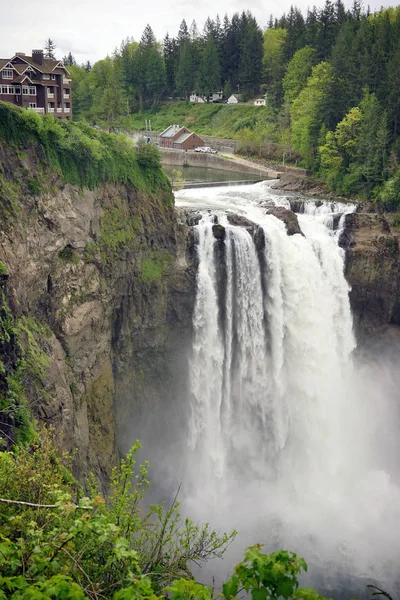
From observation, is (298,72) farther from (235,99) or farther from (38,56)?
(38,56)

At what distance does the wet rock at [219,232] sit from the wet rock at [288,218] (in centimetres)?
564

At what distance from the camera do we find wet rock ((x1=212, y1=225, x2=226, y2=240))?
39.8m

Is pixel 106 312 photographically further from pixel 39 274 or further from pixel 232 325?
pixel 232 325

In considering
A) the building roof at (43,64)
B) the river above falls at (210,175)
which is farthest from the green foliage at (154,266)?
the river above falls at (210,175)

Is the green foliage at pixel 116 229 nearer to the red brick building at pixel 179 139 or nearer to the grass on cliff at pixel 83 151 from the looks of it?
the grass on cliff at pixel 83 151

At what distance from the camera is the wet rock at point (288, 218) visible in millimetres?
43269

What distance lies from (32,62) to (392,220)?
31.4 m

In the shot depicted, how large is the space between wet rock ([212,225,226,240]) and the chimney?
16.7m

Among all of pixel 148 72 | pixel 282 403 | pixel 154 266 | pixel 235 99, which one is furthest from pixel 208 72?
pixel 282 403

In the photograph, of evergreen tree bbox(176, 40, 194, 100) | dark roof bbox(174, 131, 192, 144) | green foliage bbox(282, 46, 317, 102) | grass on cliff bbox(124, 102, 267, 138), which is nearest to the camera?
green foliage bbox(282, 46, 317, 102)

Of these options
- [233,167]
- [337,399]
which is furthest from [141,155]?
[233,167]

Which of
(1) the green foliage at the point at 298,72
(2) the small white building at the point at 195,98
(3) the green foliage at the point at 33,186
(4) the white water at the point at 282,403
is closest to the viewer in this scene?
(3) the green foliage at the point at 33,186

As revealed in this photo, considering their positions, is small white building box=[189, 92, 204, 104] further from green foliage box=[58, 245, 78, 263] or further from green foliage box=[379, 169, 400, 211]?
green foliage box=[58, 245, 78, 263]

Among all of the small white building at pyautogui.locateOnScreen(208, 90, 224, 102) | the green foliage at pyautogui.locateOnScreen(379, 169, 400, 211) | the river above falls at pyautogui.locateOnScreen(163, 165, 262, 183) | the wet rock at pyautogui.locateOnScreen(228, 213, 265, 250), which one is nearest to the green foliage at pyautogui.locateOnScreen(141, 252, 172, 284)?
the wet rock at pyautogui.locateOnScreen(228, 213, 265, 250)
